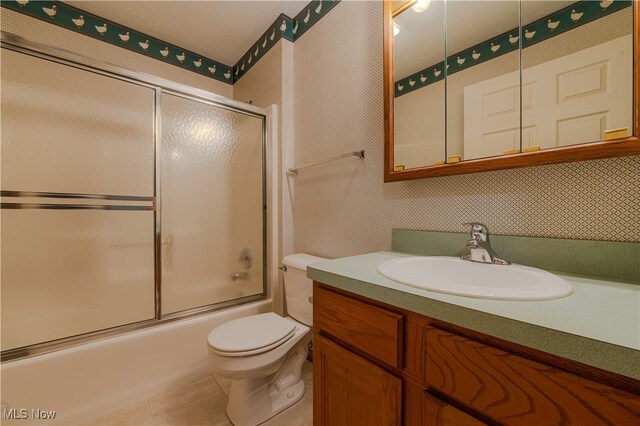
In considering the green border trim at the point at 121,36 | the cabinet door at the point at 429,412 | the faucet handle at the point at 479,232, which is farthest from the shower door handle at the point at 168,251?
the faucet handle at the point at 479,232

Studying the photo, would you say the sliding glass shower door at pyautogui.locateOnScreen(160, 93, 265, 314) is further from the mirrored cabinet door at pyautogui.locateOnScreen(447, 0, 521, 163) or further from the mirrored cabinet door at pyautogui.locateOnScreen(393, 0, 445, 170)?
the mirrored cabinet door at pyautogui.locateOnScreen(447, 0, 521, 163)

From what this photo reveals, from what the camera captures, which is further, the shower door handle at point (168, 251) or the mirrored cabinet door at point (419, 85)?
the shower door handle at point (168, 251)

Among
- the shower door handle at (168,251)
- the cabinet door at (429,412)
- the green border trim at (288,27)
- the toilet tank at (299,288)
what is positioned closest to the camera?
the cabinet door at (429,412)

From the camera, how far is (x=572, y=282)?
2.13ft

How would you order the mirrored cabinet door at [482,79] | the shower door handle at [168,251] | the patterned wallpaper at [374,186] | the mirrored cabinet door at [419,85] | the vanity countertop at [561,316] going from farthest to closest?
the shower door handle at [168,251]
the mirrored cabinet door at [419,85]
the mirrored cabinet door at [482,79]
the patterned wallpaper at [374,186]
the vanity countertop at [561,316]

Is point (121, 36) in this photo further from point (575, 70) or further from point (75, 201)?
point (575, 70)

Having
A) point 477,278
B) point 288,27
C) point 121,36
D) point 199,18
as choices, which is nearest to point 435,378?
point 477,278

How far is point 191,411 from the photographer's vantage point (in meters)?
1.25

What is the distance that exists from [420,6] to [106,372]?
2.27 m

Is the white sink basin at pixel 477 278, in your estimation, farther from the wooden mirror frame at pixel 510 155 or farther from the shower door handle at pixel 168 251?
the shower door handle at pixel 168 251

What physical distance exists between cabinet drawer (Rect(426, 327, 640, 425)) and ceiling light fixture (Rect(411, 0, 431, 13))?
125cm

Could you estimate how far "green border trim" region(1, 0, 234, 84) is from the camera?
1.60 metres

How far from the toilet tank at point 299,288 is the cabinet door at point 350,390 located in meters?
0.54

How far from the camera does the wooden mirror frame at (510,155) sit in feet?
2.09
